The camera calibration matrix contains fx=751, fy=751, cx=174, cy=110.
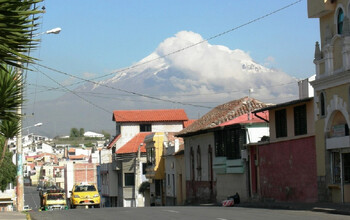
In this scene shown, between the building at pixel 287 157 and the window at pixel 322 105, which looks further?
the building at pixel 287 157

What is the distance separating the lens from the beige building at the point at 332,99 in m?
34.0

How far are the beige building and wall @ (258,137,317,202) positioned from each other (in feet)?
4.78

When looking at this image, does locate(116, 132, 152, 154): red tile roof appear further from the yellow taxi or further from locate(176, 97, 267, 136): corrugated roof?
Answer: the yellow taxi

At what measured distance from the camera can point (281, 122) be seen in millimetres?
42938

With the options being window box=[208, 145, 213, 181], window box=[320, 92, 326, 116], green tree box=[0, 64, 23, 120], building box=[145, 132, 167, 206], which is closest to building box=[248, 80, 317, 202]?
window box=[320, 92, 326, 116]

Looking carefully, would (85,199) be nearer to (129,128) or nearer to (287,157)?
(287,157)

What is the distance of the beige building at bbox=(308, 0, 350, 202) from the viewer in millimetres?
34031

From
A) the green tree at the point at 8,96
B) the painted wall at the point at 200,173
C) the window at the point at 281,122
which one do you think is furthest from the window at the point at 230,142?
the green tree at the point at 8,96

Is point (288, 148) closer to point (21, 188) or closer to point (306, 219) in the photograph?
point (21, 188)

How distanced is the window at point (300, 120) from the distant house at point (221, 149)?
665 cm

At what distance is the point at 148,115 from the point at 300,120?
55115mm

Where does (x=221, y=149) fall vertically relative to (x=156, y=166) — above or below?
above

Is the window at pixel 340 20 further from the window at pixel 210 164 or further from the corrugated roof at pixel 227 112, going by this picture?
the window at pixel 210 164

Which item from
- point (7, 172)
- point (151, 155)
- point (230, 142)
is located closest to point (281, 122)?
point (230, 142)
